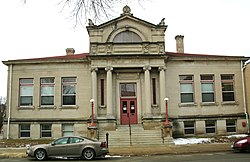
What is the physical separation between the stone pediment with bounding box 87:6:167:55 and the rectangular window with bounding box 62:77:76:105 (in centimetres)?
379

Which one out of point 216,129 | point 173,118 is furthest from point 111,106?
point 216,129

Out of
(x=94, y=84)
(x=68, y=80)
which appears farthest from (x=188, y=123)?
(x=68, y=80)

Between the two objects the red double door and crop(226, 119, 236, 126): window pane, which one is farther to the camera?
crop(226, 119, 236, 126): window pane

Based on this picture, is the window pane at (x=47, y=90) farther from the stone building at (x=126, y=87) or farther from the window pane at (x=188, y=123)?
the window pane at (x=188, y=123)

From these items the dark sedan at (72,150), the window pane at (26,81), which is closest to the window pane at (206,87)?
the dark sedan at (72,150)

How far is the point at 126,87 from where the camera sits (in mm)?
30078

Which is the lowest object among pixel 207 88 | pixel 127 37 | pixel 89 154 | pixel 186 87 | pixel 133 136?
pixel 89 154

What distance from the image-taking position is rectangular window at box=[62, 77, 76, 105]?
98.9 feet

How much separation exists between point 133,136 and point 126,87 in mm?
5638

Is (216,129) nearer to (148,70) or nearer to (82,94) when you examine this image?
(148,70)

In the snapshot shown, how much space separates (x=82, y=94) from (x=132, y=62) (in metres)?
5.74

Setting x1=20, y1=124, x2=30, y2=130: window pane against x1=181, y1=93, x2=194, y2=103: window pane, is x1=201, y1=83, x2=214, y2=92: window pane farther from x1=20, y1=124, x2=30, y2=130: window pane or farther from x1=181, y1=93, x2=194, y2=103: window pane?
x1=20, y1=124, x2=30, y2=130: window pane

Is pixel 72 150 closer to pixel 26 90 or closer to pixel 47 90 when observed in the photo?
pixel 47 90

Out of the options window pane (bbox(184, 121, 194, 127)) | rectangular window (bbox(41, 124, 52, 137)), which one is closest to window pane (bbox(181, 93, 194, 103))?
window pane (bbox(184, 121, 194, 127))
